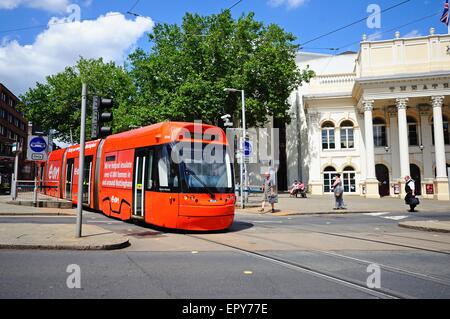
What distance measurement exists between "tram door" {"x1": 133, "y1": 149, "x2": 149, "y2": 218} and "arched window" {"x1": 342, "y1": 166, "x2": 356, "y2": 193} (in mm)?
29605

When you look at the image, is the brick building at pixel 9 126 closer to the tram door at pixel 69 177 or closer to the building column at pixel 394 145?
the tram door at pixel 69 177

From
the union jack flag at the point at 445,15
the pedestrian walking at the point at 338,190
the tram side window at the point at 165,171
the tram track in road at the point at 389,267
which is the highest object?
the union jack flag at the point at 445,15

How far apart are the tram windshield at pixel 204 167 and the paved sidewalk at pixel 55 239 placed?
2.36m

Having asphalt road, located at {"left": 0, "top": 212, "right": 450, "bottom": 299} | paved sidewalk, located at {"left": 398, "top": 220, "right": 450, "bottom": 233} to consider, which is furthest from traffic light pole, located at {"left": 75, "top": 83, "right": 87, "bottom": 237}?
paved sidewalk, located at {"left": 398, "top": 220, "right": 450, "bottom": 233}

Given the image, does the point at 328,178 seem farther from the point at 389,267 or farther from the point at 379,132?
the point at 389,267

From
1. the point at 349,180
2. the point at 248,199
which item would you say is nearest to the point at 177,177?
the point at 248,199

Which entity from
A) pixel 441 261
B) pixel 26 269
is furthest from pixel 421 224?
pixel 26 269

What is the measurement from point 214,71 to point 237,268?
27.3 meters

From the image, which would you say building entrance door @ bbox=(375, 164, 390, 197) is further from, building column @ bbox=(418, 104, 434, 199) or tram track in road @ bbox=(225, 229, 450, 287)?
A: tram track in road @ bbox=(225, 229, 450, 287)

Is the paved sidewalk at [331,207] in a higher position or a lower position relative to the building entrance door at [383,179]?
lower

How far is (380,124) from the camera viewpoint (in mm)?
36906

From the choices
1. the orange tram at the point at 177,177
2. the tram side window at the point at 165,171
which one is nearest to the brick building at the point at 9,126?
the orange tram at the point at 177,177

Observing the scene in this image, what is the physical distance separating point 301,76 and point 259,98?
15.1ft

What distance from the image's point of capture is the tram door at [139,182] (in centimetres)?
1121
